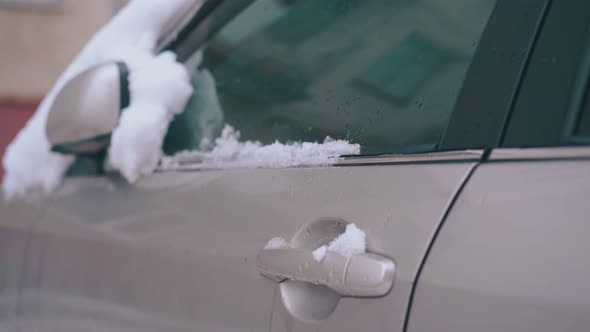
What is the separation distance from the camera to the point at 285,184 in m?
1.33

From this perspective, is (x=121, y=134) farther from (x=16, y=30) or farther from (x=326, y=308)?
(x=16, y=30)

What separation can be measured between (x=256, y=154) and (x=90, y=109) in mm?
614

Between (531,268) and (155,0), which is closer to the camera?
(531,268)

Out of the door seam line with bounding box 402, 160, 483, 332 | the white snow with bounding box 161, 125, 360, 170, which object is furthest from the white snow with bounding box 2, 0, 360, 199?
the door seam line with bounding box 402, 160, 483, 332

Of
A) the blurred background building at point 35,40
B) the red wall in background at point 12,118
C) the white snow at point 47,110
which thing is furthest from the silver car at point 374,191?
the blurred background building at point 35,40

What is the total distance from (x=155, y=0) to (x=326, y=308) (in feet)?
4.32

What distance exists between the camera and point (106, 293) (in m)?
1.75

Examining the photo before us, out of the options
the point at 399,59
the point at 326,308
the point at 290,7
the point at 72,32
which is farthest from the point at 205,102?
the point at 72,32

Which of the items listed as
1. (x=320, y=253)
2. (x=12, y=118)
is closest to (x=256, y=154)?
(x=320, y=253)

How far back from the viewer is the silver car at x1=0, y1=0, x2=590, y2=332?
933mm

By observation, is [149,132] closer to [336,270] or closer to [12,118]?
[336,270]

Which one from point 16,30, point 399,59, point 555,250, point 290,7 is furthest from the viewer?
point 16,30

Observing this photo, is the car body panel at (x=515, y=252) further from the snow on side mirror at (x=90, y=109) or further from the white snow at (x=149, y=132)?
the snow on side mirror at (x=90, y=109)

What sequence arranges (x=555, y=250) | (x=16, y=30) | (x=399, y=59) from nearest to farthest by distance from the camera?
(x=555, y=250) → (x=399, y=59) → (x=16, y=30)
